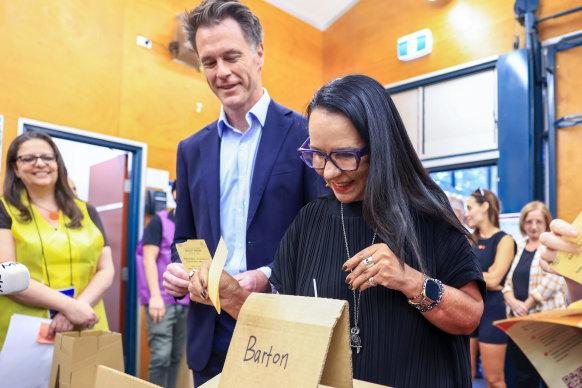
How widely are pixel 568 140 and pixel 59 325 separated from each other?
4.50 m

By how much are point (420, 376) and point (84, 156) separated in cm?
473

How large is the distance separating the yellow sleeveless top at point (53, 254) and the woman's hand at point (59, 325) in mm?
112

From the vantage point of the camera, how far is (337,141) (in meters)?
1.08

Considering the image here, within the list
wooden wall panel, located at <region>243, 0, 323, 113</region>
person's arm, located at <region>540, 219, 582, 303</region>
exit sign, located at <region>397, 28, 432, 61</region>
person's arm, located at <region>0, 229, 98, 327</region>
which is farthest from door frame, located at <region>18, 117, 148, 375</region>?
person's arm, located at <region>540, 219, 582, 303</region>

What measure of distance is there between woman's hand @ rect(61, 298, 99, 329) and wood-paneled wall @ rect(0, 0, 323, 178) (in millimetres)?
2162

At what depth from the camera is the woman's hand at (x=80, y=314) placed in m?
2.01

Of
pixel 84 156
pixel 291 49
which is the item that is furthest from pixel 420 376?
pixel 291 49

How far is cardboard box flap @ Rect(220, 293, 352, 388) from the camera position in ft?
2.31

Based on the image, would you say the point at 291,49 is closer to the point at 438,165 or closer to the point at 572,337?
the point at 438,165

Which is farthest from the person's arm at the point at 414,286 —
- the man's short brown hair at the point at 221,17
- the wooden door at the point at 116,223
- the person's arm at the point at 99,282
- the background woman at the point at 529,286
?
the wooden door at the point at 116,223

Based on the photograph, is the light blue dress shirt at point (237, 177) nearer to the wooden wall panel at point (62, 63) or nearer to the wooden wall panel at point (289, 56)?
the wooden wall panel at point (62, 63)

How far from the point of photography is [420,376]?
3.32 feet

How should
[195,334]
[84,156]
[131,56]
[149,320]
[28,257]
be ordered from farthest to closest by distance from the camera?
[84,156] → [131,56] → [149,320] → [28,257] → [195,334]

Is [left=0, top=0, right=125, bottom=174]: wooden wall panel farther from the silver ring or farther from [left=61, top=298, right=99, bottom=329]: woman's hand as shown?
the silver ring
